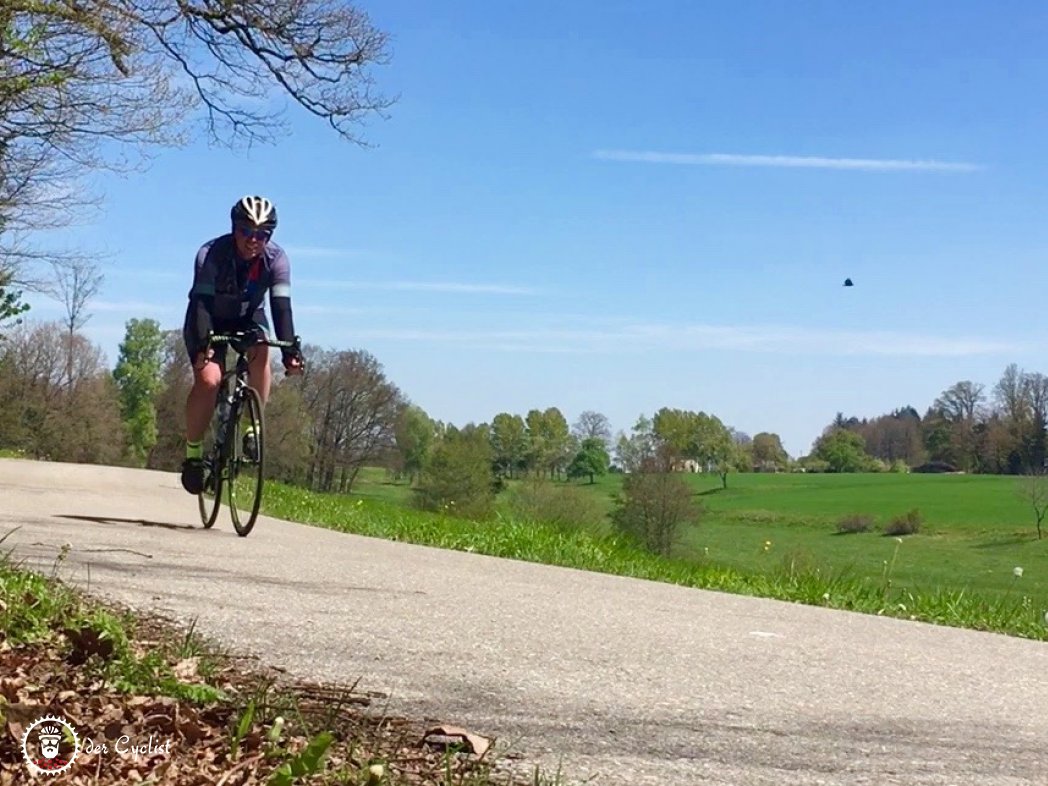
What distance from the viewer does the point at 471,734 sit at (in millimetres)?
3074

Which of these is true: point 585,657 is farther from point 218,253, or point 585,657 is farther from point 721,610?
point 218,253

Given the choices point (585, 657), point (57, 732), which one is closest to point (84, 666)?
point (57, 732)

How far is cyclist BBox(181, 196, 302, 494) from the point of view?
8070mm

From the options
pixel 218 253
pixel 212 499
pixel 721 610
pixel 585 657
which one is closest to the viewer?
pixel 585 657

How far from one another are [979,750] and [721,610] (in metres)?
2.88

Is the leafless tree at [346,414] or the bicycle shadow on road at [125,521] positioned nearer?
the bicycle shadow on road at [125,521]

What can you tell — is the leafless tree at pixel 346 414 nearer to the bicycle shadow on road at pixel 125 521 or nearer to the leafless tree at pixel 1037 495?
the leafless tree at pixel 1037 495

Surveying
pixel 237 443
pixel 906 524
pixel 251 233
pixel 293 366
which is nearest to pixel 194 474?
pixel 237 443

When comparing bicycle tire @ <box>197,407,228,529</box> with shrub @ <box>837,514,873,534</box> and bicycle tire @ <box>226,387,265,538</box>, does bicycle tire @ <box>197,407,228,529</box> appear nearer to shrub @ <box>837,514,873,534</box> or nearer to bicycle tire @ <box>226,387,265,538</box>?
bicycle tire @ <box>226,387,265,538</box>

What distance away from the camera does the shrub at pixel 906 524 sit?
94.4 meters

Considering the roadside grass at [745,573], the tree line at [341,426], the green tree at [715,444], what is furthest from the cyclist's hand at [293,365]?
the green tree at [715,444]

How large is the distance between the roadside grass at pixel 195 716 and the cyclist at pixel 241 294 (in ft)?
14.7

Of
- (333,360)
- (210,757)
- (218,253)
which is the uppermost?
(333,360)

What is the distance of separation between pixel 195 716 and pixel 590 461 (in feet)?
398
